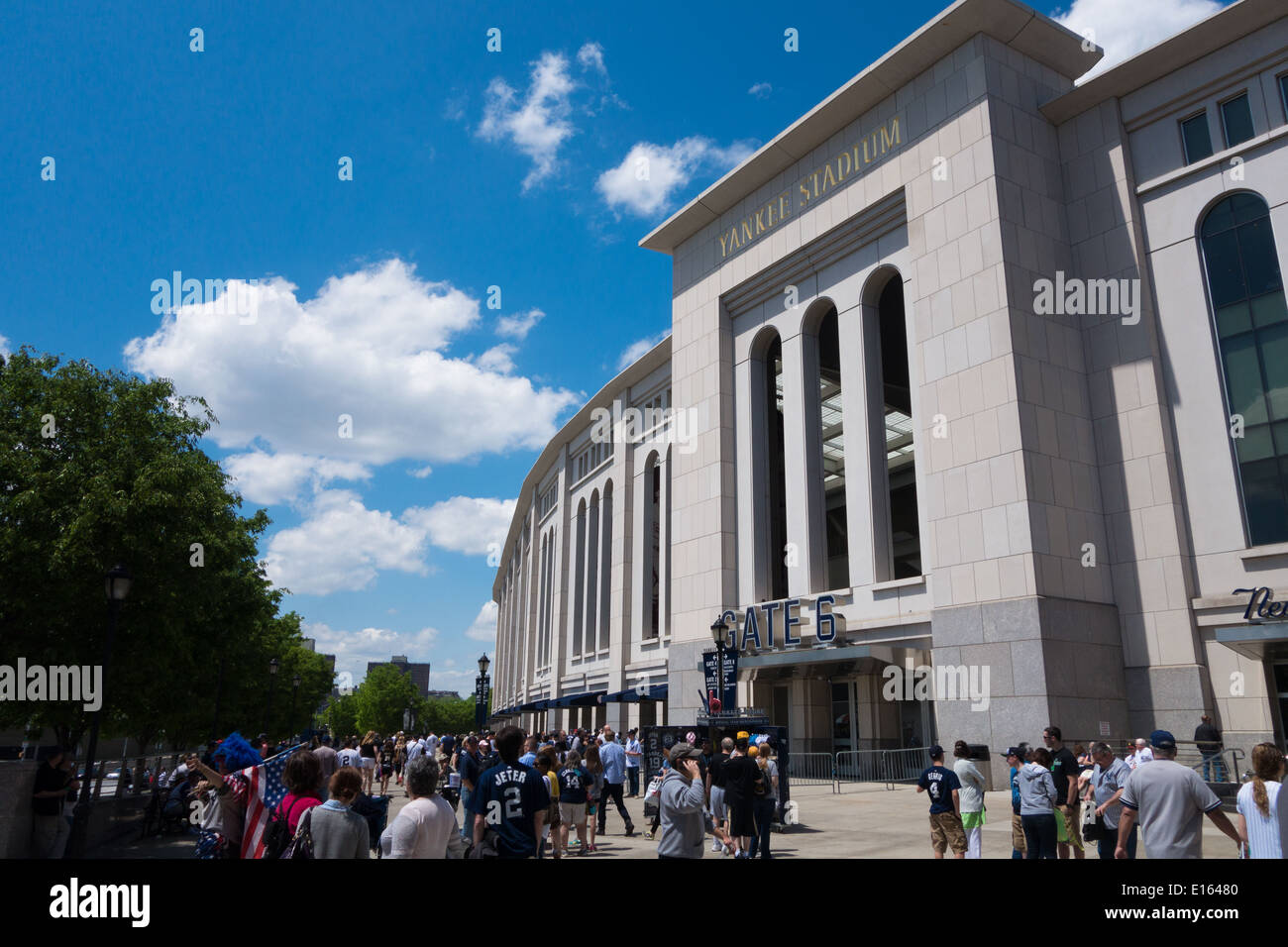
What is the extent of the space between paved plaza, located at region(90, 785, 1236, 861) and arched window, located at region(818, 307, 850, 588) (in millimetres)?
13498

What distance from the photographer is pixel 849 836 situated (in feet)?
50.7

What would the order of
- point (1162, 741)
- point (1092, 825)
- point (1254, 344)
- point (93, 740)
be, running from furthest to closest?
1. point (1254, 344)
2. point (93, 740)
3. point (1092, 825)
4. point (1162, 741)

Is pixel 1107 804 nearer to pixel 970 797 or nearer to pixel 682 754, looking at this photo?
pixel 970 797

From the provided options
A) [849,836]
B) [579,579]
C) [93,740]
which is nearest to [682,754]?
[849,836]

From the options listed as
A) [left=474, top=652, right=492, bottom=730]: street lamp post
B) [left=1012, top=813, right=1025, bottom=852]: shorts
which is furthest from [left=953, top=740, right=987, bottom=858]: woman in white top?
[left=474, top=652, right=492, bottom=730]: street lamp post

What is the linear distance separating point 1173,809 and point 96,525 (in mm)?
20315

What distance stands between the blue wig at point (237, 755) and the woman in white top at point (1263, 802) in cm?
801

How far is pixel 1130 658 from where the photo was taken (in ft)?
72.0

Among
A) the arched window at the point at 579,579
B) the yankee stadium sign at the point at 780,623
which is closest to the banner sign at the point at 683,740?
the yankee stadium sign at the point at 780,623

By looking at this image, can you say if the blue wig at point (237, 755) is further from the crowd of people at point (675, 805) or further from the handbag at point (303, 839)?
the handbag at point (303, 839)

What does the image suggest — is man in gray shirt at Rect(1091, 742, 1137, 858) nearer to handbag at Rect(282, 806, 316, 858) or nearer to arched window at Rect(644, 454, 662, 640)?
handbag at Rect(282, 806, 316, 858)

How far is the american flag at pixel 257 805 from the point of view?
270 inches

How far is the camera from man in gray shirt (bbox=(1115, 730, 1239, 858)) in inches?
261

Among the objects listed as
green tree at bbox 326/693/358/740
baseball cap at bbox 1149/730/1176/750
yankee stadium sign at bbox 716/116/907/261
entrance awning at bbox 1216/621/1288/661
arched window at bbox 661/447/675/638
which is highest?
yankee stadium sign at bbox 716/116/907/261
